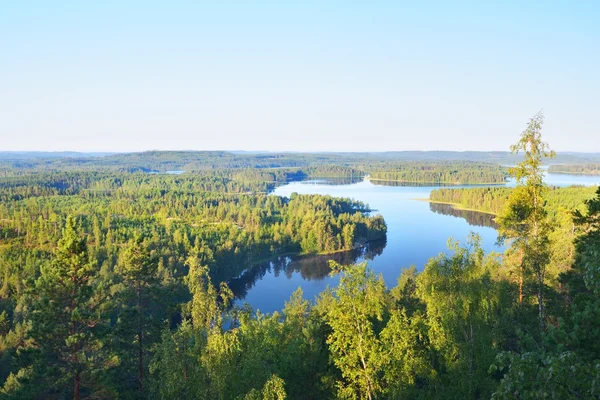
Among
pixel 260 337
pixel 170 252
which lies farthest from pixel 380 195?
pixel 260 337

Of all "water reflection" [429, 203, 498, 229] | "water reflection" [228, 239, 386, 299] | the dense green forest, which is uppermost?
the dense green forest

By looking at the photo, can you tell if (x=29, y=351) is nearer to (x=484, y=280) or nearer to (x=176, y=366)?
(x=176, y=366)

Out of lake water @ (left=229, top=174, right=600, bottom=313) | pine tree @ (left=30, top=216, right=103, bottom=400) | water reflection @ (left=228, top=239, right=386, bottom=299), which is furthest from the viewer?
water reflection @ (left=228, top=239, right=386, bottom=299)

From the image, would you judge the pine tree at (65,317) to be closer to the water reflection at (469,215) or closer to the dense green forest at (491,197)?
the dense green forest at (491,197)

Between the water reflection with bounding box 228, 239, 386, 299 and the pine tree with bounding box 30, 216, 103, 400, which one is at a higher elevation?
the pine tree with bounding box 30, 216, 103, 400

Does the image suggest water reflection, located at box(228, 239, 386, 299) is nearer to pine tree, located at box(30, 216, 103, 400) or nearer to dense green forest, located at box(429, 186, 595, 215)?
dense green forest, located at box(429, 186, 595, 215)

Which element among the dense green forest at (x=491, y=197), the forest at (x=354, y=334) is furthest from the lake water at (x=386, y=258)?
the forest at (x=354, y=334)

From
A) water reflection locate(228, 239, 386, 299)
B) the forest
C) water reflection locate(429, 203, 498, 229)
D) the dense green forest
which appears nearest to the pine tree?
the forest
